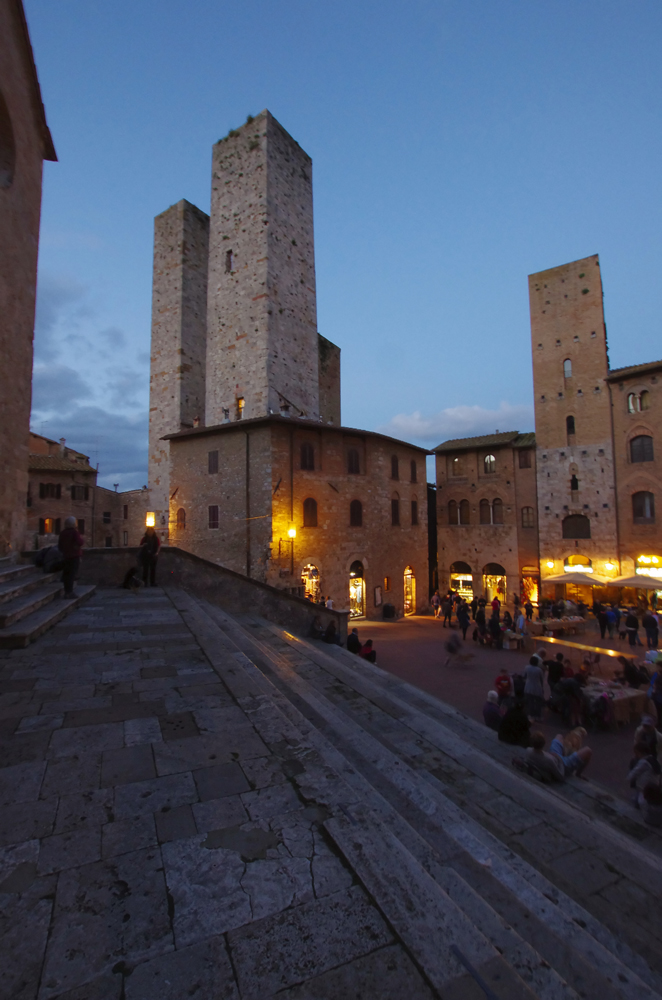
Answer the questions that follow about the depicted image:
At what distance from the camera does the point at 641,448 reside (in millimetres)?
22828

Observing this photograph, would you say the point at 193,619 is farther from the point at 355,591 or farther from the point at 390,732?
the point at 355,591

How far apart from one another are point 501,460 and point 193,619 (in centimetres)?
2341

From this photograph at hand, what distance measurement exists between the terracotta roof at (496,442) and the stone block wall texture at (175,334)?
49.9 feet

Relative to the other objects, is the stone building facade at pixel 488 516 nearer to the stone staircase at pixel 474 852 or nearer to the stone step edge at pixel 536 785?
the stone step edge at pixel 536 785

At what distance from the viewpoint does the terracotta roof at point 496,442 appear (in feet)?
87.9

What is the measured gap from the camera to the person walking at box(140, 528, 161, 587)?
11.2 metres

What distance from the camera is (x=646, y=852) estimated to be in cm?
409

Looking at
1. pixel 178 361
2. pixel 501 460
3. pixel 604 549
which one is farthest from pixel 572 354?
pixel 178 361

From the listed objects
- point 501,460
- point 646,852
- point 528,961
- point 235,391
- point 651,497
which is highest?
point 235,391

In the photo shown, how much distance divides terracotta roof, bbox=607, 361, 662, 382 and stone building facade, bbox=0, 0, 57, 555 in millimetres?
24337

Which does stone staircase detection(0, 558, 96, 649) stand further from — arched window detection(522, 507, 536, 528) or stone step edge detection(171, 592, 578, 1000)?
arched window detection(522, 507, 536, 528)

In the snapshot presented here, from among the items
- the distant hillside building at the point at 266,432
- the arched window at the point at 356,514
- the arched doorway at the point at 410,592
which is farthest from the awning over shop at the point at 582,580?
the arched window at the point at 356,514

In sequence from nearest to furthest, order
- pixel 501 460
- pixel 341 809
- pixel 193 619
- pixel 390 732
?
pixel 341 809 < pixel 390 732 < pixel 193 619 < pixel 501 460

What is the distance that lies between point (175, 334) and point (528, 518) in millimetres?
22289
